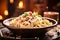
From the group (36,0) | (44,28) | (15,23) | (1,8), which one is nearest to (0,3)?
(1,8)

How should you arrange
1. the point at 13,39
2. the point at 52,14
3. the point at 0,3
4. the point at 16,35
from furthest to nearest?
the point at 0,3, the point at 52,14, the point at 16,35, the point at 13,39

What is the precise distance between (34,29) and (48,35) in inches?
7.4

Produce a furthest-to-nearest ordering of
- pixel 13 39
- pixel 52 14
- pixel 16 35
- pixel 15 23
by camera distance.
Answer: pixel 52 14, pixel 15 23, pixel 16 35, pixel 13 39

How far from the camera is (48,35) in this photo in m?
1.47

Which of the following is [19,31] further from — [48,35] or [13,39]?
[48,35]

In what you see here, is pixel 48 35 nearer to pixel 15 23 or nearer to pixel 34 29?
pixel 34 29

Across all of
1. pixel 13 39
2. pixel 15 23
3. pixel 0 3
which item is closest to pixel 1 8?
pixel 0 3

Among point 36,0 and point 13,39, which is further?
point 36,0

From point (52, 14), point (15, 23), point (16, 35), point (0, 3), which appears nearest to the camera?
point (16, 35)

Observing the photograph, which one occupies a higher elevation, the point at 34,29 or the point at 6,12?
the point at 34,29

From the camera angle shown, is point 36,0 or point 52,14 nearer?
point 52,14

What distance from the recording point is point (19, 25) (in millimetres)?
1472

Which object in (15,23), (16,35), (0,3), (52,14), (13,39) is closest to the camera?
(13,39)

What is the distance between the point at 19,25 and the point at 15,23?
0.09 meters
